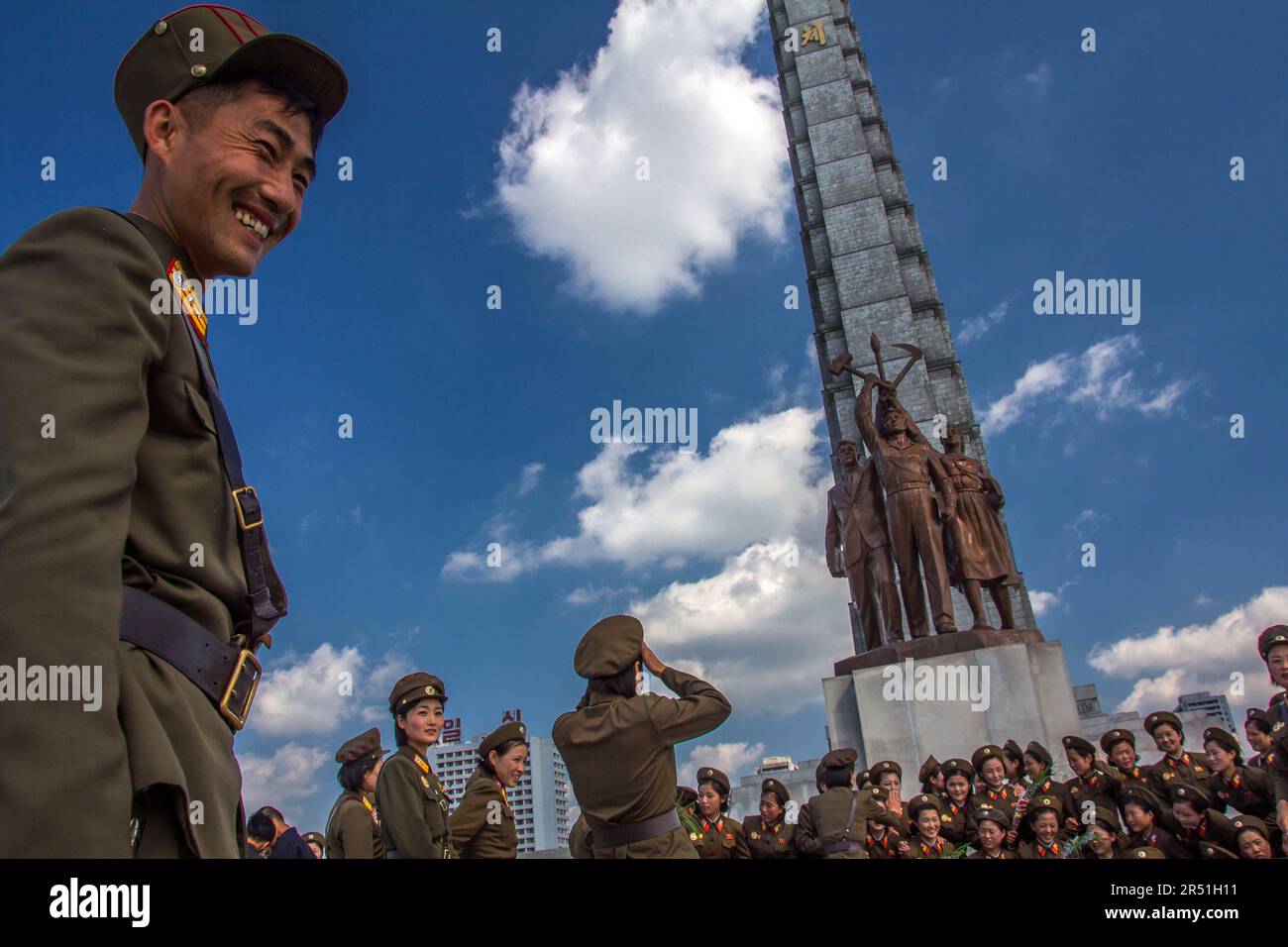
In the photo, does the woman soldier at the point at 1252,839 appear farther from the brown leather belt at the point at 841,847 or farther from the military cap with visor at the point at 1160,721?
the brown leather belt at the point at 841,847

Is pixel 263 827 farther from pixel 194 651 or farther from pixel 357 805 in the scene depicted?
pixel 194 651

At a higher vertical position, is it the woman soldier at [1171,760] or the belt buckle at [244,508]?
the belt buckle at [244,508]

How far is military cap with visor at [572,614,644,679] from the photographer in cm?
459

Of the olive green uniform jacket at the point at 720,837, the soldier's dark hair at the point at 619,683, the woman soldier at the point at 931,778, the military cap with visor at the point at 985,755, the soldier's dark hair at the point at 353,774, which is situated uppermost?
the soldier's dark hair at the point at 619,683

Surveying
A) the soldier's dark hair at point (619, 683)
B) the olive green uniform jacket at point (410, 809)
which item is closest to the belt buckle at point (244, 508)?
the soldier's dark hair at point (619, 683)

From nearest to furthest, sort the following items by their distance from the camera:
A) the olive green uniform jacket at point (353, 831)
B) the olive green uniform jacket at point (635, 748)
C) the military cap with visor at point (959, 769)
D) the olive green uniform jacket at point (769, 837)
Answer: the olive green uniform jacket at point (635, 748) → the olive green uniform jacket at point (353, 831) → the olive green uniform jacket at point (769, 837) → the military cap with visor at point (959, 769)

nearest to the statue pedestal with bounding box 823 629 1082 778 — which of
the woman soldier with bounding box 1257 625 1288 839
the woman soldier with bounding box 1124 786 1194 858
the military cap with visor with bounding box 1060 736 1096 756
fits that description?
the military cap with visor with bounding box 1060 736 1096 756

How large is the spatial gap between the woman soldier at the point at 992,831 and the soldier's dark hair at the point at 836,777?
3.40ft

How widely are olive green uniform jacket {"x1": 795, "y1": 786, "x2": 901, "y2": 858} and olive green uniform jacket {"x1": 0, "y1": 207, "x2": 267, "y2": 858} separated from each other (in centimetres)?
626

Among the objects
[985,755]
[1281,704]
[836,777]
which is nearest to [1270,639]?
[1281,704]

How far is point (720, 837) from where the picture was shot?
7.51 m

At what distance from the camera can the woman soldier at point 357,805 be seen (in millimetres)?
5531

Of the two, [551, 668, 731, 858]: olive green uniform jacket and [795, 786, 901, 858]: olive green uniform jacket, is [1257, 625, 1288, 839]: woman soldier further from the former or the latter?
[551, 668, 731, 858]: olive green uniform jacket

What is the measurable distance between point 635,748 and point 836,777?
373 centimetres
